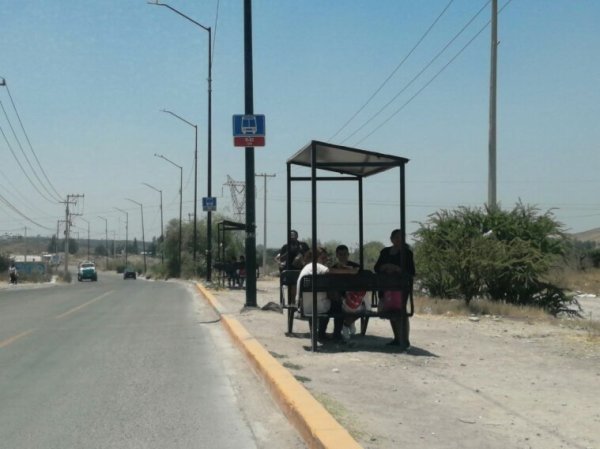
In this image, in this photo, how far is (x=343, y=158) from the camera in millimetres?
11375

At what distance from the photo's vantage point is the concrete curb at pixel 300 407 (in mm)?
5518

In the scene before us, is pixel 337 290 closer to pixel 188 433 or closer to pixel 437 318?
pixel 188 433

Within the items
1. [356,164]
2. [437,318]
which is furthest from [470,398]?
[437,318]

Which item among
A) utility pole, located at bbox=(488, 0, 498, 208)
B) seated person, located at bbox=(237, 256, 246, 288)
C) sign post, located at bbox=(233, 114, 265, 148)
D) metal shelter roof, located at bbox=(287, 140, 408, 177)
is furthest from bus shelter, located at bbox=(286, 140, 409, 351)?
seated person, located at bbox=(237, 256, 246, 288)

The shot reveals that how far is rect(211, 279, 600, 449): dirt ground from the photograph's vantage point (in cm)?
591

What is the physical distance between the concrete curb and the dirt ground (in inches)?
6.5

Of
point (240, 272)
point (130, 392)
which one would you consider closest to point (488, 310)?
point (130, 392)

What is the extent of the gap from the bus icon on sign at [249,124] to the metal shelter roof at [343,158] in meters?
5.37

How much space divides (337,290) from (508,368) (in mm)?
2620

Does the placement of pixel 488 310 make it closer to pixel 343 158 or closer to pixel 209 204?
pixel 343 158

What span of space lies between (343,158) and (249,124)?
21.9 ft

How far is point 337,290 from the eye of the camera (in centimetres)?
1048

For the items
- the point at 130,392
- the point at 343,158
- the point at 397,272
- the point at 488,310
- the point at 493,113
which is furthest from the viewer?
the point at 493,113

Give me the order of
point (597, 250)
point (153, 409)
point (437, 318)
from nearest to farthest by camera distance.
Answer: point (153, 409) < point (437, 318) < point (597, 250)
